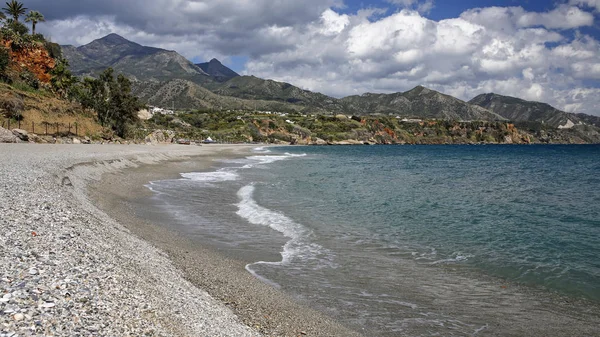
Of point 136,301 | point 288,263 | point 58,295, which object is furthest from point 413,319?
point 58,295

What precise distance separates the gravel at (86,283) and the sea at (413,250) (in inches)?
111

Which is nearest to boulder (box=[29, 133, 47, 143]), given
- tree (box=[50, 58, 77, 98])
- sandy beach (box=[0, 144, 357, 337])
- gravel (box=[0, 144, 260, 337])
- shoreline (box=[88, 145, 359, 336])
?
tree (box=[50, 58, 77, 98])

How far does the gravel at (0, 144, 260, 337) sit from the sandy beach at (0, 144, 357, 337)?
0.05 ft

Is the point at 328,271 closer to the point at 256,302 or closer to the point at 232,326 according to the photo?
the point at 256,302

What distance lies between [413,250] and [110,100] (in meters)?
65.9

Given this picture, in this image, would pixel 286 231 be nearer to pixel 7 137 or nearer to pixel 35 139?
pixel 7 137

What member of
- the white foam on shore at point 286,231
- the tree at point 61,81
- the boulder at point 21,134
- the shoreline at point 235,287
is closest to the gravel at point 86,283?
the shoreline at point 235,287

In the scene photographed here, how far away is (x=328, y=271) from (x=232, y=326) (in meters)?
4.89

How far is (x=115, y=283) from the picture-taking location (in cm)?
669

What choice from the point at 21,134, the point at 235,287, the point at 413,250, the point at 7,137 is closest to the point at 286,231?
the point at 413,250

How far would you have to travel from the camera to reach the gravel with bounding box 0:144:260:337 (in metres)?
5.00

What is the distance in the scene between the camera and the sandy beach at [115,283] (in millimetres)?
5172

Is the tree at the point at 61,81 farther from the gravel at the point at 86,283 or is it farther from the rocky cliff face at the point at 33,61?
the gravel at the point at 86,283

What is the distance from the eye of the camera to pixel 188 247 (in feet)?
40.3
